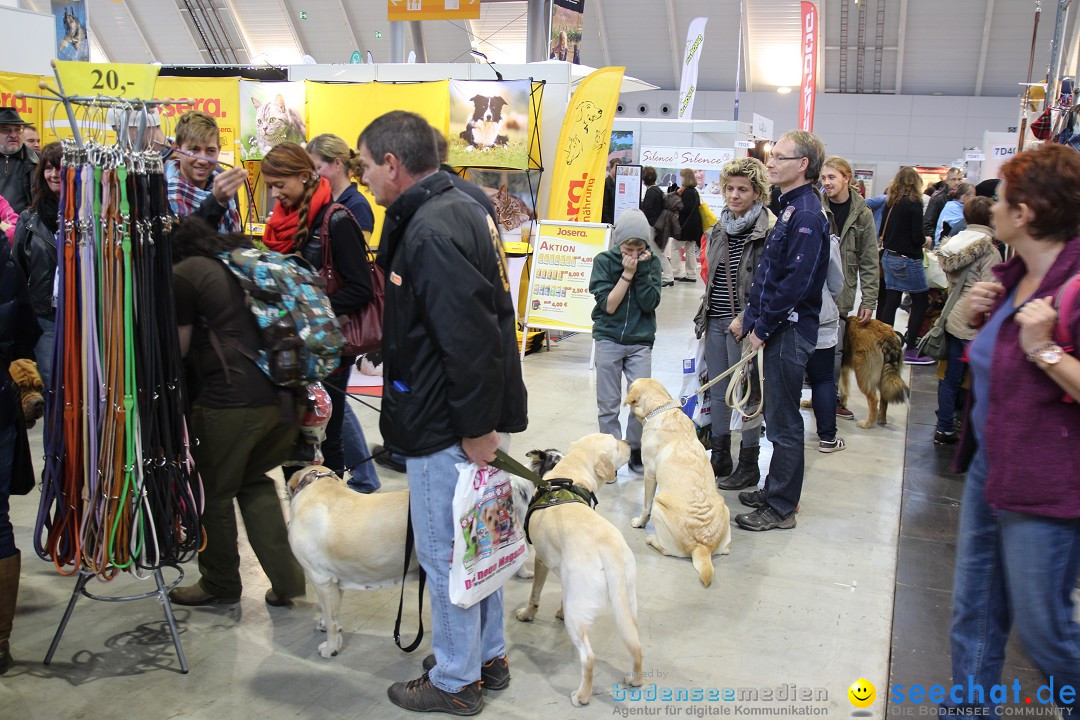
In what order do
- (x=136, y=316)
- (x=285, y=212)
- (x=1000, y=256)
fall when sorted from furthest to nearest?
(x=1000, y=256) → (x=285, y=212) → (x=136, y=316)

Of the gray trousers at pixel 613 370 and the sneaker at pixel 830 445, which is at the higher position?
the gray trousers at pixel 613 370

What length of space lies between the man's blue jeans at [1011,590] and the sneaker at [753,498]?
6.91 ft

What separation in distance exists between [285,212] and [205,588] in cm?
163

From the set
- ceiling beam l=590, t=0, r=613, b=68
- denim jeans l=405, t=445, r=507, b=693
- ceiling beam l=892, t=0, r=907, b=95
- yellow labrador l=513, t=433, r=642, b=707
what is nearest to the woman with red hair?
yellow labrador l=513, t=433, r=642, b=707

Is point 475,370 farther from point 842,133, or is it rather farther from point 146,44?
point 146,44

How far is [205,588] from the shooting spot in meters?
3.23

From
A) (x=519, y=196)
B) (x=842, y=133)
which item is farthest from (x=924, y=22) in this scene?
(x=519, y=196)

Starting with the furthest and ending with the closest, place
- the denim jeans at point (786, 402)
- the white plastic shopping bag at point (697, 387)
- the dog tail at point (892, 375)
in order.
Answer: the dog tail at point (892, 375) < the white plastic shopping bag at point (697, 387) < the denim jeans at point (786, 402)

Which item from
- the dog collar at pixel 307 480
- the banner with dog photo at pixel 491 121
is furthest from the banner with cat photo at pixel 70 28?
the dog collar at pixel 307 480

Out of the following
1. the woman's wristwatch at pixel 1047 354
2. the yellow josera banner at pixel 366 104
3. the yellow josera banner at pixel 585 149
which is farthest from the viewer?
the yellow josera banner at pixel 366 104

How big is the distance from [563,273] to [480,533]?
530cm

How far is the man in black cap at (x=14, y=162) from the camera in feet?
16.3

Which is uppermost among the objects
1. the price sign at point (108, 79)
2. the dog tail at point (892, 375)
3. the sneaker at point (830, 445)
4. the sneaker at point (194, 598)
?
the price sign at point (108, 79)

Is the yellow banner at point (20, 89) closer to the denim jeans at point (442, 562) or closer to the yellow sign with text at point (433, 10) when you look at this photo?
the yellow sign with text at point (433, 10)
